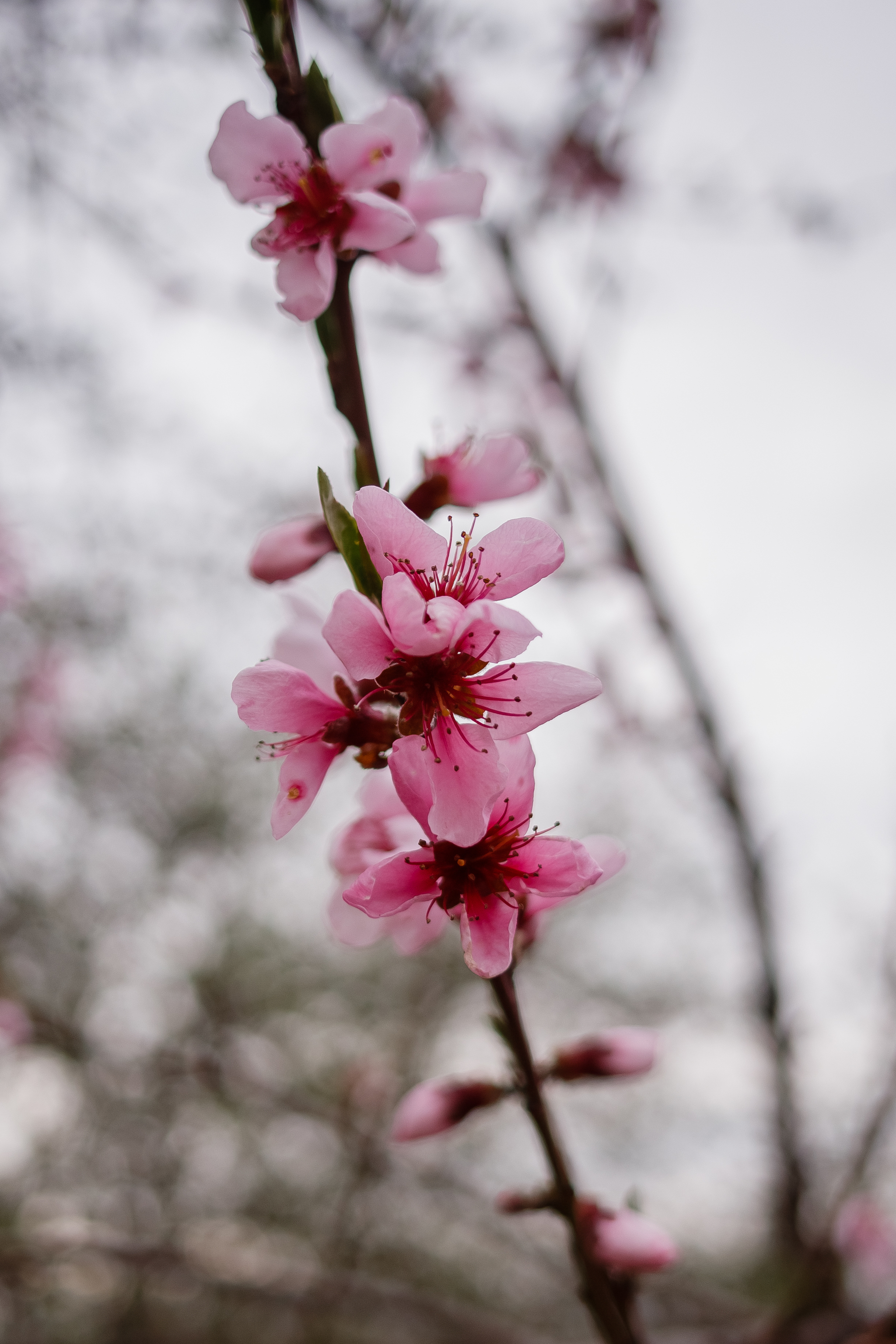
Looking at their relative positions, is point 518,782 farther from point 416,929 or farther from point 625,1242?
point 625,1242

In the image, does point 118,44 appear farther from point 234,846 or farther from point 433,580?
point 234,846

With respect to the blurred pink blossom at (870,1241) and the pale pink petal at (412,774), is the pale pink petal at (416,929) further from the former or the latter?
the blurred pink blossom at (870,1241)

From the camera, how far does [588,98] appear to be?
9.76 ft

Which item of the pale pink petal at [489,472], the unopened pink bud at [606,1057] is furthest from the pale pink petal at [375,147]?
the unopened pink bud at [606,1057]

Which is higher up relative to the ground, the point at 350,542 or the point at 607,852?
the point at 350,542

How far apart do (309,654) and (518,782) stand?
25 cm

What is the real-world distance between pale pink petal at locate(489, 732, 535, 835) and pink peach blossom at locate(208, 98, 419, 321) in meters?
0.48

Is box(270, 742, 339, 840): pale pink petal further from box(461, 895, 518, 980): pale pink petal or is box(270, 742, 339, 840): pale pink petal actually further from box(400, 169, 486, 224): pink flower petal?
box(400, 169, 486, 224): pink flower petal

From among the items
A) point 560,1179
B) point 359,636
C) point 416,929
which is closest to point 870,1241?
point 560,1179

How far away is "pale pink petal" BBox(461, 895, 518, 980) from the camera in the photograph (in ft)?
2.12

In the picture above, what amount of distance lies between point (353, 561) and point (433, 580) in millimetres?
84

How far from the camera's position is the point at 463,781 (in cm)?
65

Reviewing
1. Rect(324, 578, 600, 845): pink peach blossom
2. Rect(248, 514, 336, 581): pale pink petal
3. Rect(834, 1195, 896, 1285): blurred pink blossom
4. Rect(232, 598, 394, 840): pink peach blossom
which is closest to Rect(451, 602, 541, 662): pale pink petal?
Rect(324, 578, 600, 845): pink peach blossom

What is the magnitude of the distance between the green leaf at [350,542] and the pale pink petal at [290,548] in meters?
0.17
